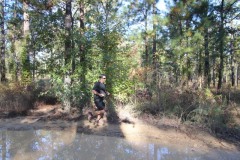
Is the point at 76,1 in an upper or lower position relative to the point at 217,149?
upper

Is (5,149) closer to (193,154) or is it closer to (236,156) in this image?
(193,154)

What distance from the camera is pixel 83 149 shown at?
527 cm

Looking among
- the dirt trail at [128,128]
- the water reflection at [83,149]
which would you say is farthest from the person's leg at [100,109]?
the water reflection at [83,149]

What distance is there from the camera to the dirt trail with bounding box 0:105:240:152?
600cm

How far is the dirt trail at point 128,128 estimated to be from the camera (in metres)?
6.00

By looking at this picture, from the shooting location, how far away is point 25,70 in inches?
397

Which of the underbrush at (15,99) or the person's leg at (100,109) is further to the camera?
the underbrush at (15,99)

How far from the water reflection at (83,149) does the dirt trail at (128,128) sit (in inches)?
14.4

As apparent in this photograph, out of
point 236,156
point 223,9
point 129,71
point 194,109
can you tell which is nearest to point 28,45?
point 129,71

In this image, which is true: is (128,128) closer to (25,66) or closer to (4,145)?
(4,145)

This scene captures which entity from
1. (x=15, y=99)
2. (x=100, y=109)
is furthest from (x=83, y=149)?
(x=15, y=99)

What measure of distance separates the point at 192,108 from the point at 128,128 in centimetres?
238

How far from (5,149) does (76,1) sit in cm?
561

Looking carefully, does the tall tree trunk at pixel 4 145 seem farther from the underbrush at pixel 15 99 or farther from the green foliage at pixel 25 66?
the green foliage at pixel 25 66
